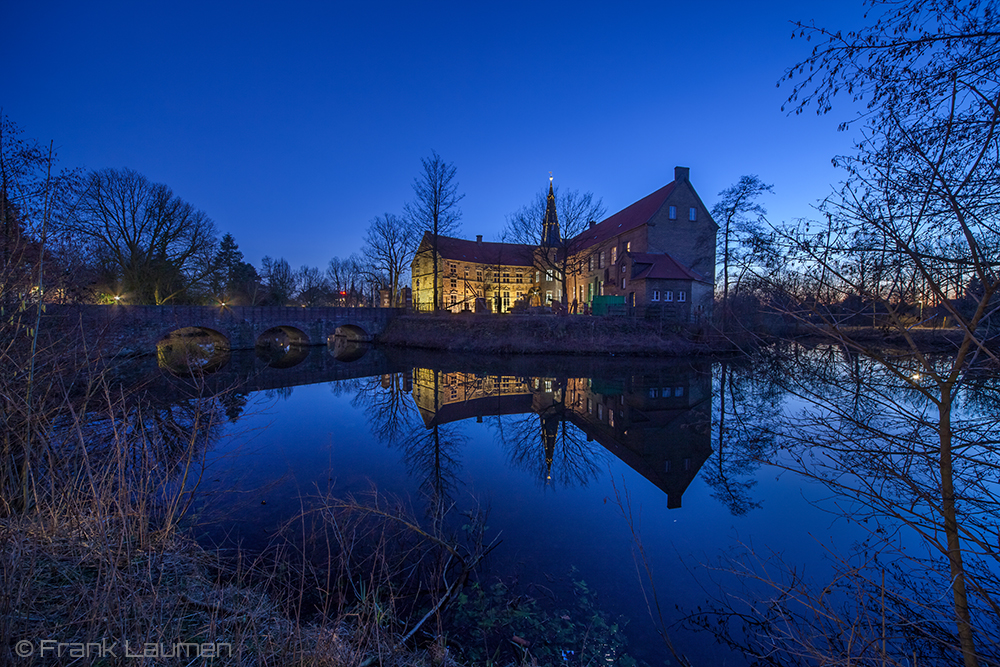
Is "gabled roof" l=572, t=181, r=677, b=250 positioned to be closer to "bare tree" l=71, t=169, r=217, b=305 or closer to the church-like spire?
the church-like spire

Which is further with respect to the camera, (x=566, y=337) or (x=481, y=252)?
(x=481, y=252)

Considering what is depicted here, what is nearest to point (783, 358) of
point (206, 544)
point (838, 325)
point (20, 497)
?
point (838, 325)

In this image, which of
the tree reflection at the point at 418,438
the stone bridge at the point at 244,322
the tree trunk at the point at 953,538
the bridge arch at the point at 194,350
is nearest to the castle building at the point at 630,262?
the stone bridge at the point at 244,322

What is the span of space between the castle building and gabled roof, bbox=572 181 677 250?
7cm

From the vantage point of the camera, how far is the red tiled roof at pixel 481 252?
46112mm

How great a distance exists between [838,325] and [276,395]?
50.7ft

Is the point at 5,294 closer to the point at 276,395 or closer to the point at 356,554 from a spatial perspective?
the point at 356,554

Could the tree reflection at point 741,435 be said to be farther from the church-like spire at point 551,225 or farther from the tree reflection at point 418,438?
the church-like spire at point 551,225

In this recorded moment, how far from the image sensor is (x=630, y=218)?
36.6m

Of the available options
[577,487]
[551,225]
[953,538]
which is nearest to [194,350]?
[551,225]

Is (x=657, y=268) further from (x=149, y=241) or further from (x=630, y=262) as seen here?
(x=149, y=241)

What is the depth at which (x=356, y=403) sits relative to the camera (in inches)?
515

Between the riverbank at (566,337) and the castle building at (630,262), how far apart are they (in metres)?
2.14

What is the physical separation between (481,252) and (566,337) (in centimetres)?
2713
